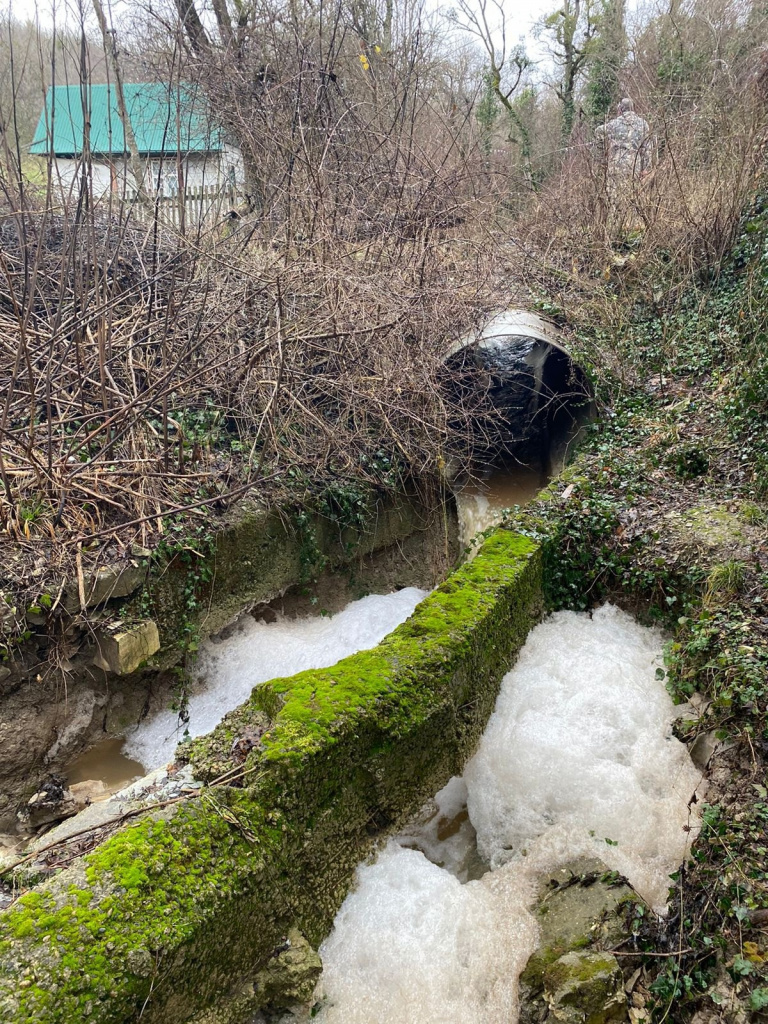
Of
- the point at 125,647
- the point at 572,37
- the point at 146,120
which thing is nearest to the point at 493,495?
the point at 125,647

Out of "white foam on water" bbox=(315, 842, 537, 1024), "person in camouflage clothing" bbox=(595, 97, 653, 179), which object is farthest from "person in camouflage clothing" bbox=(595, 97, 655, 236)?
"white foam on water" bbox=(315, 842, 537, 1024)

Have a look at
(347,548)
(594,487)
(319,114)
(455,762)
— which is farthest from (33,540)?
(319,114)

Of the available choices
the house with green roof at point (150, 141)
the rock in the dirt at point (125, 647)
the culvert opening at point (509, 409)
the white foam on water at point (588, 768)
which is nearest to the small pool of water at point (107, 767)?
the rock in the dirt at point (125, 647)

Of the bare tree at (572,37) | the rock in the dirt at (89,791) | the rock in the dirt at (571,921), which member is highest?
Result: the bare tree at (572,37)

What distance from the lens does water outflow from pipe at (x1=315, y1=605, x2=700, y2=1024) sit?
3.31 meters

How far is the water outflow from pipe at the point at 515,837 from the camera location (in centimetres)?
331

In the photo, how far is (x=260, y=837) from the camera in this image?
314 cm

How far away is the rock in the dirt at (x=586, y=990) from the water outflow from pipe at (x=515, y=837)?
0.25 m

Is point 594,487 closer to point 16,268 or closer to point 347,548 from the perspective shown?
point 347,548

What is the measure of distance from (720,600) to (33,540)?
543 cm

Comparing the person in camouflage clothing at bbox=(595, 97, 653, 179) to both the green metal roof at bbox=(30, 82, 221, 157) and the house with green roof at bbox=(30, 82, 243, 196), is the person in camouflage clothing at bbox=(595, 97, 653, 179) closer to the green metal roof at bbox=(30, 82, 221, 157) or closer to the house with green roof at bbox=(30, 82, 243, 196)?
the house with green roof at bbox=(30, 82, 243, 196)

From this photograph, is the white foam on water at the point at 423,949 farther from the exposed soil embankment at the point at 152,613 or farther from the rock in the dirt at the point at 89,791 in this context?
the exposed soil embankment at the point at 152,613

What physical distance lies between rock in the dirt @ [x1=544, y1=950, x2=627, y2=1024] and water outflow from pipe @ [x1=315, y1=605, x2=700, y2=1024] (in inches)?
10.0

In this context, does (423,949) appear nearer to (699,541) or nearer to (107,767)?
(107,767)
